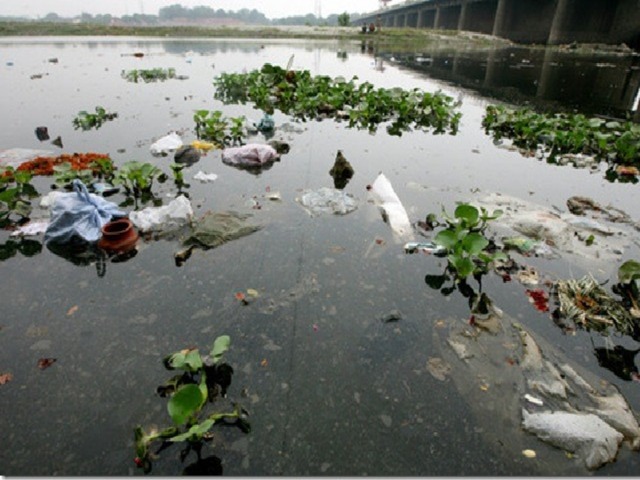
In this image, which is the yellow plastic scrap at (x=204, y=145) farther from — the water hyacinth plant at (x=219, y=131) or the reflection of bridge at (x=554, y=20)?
the reflection of bridge at (x=554, y=20)

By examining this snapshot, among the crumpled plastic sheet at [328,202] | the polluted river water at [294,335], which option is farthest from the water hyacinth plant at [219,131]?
the crumpled plastic sheet at [328,202]

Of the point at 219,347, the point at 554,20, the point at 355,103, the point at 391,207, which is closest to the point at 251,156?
the point at 391,207

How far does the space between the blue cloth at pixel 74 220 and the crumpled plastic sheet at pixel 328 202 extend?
2173 mm

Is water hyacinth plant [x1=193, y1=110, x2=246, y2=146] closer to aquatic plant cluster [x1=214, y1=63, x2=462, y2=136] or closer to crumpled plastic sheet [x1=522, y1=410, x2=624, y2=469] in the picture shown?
aquatic plant cluster [x1=214, y1=63, x2=462, y2=136]

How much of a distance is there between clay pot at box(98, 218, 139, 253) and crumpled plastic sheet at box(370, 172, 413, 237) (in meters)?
2.62

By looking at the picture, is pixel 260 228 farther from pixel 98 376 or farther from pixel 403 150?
pixel 403 150

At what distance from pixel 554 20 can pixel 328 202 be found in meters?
34.8

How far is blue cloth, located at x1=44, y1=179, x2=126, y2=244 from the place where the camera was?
3.55 meters

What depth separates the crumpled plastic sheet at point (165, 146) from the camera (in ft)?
19.7

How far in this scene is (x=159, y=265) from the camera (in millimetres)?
3334

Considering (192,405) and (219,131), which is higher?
(219,131)

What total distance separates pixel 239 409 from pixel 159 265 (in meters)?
1.75

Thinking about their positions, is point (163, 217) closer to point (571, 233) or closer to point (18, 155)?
point (18, 155)

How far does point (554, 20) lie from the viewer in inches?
1143
